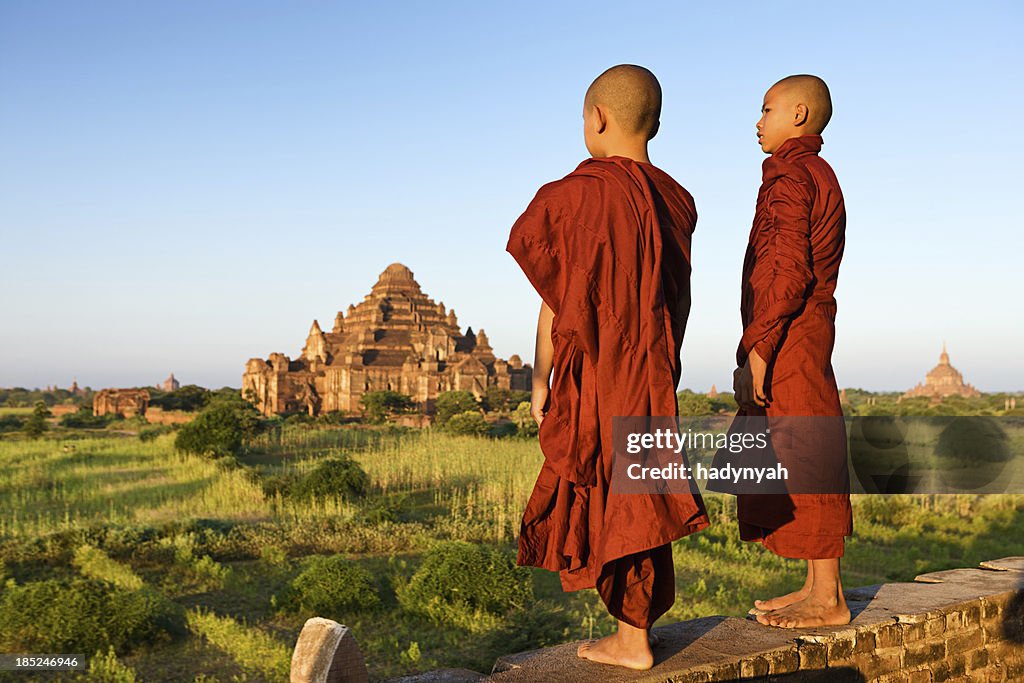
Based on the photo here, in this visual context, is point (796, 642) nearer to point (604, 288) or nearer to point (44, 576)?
point (604, 288)

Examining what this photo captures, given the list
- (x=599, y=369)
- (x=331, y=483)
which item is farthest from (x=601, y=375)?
(x=331, y=483)

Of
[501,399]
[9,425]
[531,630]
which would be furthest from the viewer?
[501,399]

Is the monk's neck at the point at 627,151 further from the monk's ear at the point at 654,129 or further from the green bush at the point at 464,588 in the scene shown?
the green bush at the point at 464,588

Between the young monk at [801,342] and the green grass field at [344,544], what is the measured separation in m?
2.98

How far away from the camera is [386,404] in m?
43.5

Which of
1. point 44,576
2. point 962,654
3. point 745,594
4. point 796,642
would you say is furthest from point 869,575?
point 44,576

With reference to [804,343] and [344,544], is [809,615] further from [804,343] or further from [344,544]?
[344,544]

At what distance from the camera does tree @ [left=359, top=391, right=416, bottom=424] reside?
138 ft

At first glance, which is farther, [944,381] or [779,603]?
[944,381]

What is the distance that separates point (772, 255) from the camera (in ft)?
8.96

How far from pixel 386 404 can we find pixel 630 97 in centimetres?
4199

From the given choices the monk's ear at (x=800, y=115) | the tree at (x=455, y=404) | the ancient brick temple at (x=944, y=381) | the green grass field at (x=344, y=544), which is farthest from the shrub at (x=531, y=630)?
the ancient brick temple at (x=944, y=381)

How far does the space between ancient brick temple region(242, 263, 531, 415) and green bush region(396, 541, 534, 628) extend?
3927 centimetres

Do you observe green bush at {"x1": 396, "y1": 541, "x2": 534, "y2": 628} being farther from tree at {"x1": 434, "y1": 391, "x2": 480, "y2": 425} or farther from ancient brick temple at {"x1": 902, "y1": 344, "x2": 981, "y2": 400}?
ancient brick temple at {"x1": 902, "y1": 344, "x2": 981, "y2": 400}
